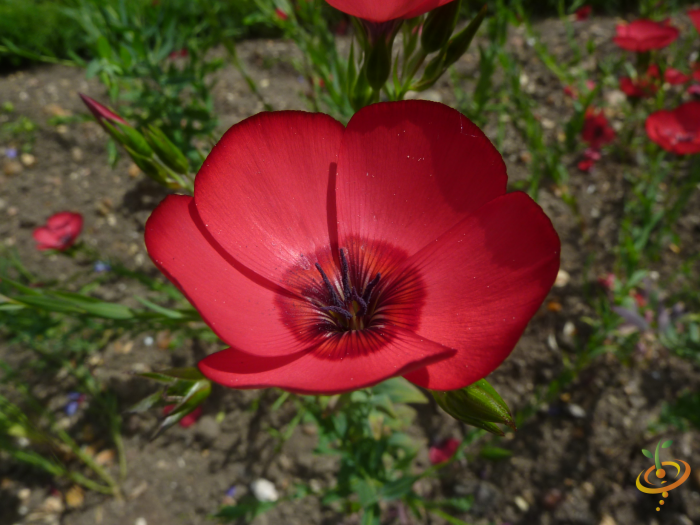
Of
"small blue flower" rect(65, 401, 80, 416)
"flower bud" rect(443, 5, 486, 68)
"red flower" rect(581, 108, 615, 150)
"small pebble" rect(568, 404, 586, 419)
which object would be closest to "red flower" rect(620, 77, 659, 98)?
"red flower" rect(581, 108, 615, 150)

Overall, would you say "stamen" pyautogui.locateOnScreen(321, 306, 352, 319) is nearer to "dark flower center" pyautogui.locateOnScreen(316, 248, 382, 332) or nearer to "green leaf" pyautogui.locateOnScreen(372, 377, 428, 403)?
"dark flower center" pyautogui.locateOnScreen(316, 248, 382, 332)

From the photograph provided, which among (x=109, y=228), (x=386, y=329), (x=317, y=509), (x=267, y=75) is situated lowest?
(x=317, y=509)

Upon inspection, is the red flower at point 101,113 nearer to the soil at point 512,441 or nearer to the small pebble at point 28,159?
the soil at point 512,441

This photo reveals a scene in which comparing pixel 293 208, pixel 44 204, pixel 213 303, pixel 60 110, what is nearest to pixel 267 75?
pixel 60 110

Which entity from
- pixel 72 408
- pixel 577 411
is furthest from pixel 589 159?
pixel 72 408

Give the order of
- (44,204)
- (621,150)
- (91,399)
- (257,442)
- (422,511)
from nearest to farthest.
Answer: (422,511), (257,442), (91,399), (621,150), (44,204)

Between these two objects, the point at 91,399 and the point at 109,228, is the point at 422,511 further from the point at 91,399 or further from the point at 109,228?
the point at 109,228
